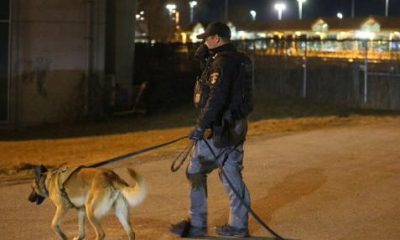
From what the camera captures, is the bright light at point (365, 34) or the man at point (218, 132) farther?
the bright light at point (365, 34)

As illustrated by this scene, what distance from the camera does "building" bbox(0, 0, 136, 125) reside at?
20.8 meters

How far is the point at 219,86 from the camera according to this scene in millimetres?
6715

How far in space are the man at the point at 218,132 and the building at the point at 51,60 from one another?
571 inches

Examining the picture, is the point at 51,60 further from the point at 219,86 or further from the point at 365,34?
the point at 365,34

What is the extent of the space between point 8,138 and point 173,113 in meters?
6.47

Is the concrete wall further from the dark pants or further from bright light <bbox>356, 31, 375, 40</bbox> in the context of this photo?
bright light <bbox>356, 31, 375, 40</bbox>

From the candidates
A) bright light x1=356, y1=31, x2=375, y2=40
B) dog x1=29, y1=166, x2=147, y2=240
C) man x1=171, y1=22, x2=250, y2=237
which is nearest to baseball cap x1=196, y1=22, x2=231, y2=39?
man x1=171, y1=22, x2=250, y2=237

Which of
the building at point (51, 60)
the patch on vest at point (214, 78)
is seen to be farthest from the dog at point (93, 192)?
the building at point (51, 60)

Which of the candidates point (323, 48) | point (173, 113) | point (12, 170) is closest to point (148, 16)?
point (323, 48)

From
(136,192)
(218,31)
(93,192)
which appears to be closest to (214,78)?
(218,31)

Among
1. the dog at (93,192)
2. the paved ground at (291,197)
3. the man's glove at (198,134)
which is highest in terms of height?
the man's glove at (198,134)

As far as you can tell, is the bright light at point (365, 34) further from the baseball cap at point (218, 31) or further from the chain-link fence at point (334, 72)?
the baseball cap at point (218, 31)

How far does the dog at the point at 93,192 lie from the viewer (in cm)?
641

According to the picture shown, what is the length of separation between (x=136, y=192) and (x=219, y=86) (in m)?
1.15
